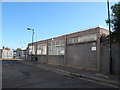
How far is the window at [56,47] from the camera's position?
1614cm

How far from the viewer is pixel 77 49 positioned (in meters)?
13.1

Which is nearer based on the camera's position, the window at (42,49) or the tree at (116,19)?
the tree at (116,19)

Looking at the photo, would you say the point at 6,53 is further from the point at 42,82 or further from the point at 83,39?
the point at 42,82

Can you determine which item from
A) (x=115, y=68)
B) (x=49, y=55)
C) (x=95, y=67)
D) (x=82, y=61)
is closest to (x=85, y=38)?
(x=82, y=61)

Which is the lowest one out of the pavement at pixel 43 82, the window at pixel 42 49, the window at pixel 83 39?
the pavement at pixel 43 82

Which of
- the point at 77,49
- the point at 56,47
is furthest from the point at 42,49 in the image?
the point at 77,49

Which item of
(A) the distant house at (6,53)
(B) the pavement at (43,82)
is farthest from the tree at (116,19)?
(A) the distant house at (6,53)

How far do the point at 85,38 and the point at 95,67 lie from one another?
3.85 m

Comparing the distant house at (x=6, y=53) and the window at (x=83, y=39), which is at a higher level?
the window at (x=83, y=39)

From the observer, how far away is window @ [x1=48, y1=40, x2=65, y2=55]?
53.0 feet

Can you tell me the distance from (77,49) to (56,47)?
521 cm

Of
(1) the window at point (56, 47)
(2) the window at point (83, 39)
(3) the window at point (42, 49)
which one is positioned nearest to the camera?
(2) the window at point (83, 39)

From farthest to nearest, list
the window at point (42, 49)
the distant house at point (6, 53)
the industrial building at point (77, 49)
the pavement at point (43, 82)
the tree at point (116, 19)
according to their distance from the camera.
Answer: the distant house at point (6, 53)
the window at point (42, 49)
the industrial building at point (77, 49)
the tree at point (116, 19)
the pavement at point (43, 82)

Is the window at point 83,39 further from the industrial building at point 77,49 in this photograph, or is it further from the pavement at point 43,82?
the pavement at point 43,82
